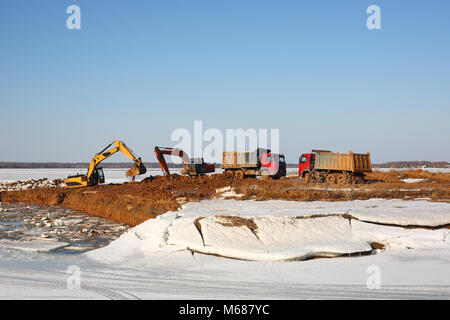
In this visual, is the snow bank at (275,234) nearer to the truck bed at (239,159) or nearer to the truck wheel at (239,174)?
the truck wheel at (239,174)

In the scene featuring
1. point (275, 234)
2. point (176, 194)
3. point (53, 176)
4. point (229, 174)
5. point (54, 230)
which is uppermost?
point (229, 174)

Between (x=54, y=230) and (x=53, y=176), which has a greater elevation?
(x=54, y=230)

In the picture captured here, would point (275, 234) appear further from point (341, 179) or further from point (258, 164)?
point (258, 164)

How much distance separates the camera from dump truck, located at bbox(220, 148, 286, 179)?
31844 millimetres

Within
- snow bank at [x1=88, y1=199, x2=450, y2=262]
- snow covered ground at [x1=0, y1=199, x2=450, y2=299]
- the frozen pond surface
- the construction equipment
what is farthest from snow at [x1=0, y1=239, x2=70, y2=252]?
the construction equipment

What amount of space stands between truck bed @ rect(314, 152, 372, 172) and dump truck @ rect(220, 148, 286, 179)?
4.72 m

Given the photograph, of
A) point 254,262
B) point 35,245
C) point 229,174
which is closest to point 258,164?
point 229,174

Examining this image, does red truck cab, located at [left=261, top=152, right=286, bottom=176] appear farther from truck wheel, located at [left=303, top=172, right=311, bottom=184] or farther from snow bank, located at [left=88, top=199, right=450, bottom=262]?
snow bank, located at [left=88, top=199, right=450, bottom=262]

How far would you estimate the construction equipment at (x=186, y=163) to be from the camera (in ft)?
103

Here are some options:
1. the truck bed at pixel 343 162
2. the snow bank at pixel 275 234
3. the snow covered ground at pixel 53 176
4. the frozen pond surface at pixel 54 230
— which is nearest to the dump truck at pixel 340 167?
the truck bed at pixel 343 162

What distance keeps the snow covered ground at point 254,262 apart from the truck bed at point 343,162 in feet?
42.7

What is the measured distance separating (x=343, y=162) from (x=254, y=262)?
64.1ft

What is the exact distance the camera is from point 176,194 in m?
21.6

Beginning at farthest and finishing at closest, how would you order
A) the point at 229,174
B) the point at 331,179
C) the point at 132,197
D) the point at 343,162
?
the point at 229,174, the point at 331,179, the point at 343,162, the point at 132,197
